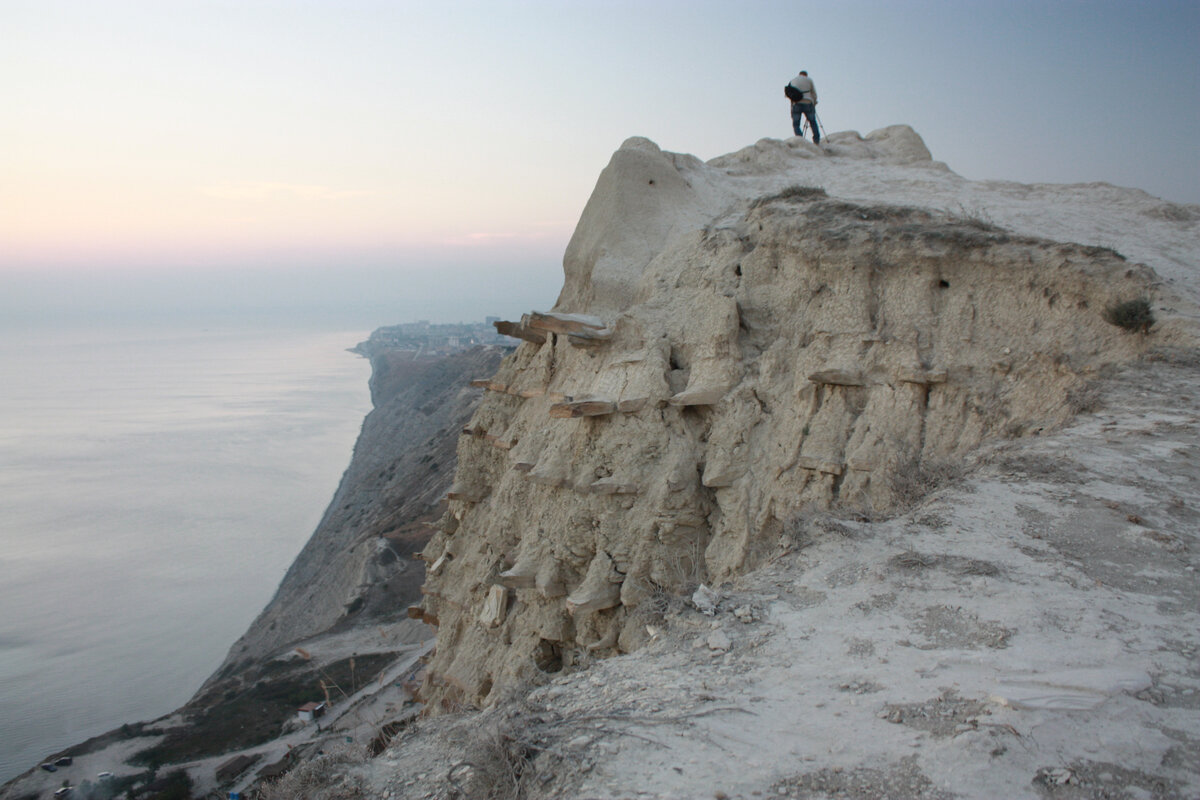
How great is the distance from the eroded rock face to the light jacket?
18.3ft

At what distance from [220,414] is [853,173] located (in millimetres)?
71325

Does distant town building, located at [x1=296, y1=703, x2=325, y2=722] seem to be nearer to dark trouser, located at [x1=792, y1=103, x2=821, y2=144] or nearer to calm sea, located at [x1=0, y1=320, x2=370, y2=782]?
calm sea, located at [x1=0, y1=320, x2=370, y2=782]

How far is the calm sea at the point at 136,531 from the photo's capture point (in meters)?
23.3

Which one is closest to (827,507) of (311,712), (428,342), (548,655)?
(548,655)

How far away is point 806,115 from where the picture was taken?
14094 mm

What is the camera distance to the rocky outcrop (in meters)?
28.9

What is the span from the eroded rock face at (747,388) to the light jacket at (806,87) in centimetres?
557

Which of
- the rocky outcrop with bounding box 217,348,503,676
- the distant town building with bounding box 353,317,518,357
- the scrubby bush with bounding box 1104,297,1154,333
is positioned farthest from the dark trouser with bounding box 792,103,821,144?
the distant town building with bounding box 353,317,518,357

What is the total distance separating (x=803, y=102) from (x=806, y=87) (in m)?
0.28

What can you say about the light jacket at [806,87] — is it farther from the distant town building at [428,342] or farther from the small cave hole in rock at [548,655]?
the distant town building at [428,342]

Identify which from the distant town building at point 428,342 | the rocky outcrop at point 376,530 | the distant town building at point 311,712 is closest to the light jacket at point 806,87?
the rocky outcrop at point 376,530

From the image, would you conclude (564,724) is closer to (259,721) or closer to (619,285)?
(619,285)

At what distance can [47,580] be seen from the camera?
2992 cm

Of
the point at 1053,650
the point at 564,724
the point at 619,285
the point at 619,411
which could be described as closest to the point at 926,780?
the point at 1053,650
